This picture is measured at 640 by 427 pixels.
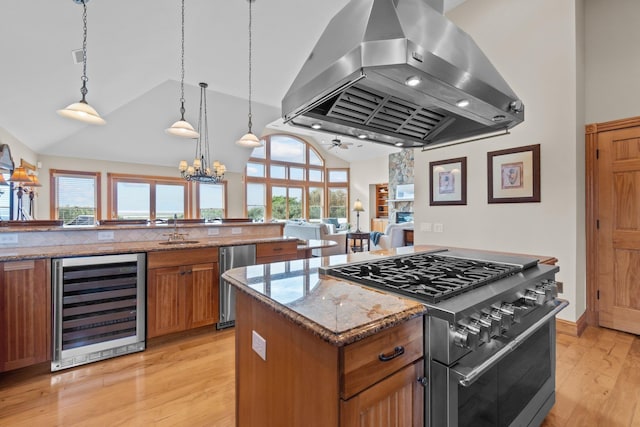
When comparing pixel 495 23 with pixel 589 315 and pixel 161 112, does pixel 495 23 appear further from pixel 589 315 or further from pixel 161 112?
pixel 161 112

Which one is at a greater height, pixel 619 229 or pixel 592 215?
pixel 592 215

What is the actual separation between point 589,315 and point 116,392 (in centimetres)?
436

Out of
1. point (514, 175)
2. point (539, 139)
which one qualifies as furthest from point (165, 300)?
point (539, 139)

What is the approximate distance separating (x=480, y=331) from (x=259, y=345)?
0.84 m

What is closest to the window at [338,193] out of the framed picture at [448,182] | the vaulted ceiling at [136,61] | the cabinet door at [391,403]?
the vaulted ceiling at [136,61]

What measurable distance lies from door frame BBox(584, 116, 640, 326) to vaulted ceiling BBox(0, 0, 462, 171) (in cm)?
218

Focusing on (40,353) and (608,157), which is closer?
(40,353)

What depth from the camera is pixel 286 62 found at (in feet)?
15.0

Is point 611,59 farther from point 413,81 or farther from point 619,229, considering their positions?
point 413,81

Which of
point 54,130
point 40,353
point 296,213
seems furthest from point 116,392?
point 296,213

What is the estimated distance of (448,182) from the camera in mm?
3611

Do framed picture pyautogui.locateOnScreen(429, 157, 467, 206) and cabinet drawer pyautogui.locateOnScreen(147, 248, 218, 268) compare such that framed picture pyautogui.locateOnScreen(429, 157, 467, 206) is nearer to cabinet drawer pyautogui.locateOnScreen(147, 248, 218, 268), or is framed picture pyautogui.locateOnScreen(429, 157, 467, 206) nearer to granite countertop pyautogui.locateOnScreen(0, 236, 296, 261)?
granite countertop pyautogui.locateOnScreen(0, 236, 296, 261)

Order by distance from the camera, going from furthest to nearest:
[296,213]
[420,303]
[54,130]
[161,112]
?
[296,213] < [161,112] < [54,130] < [420,303]

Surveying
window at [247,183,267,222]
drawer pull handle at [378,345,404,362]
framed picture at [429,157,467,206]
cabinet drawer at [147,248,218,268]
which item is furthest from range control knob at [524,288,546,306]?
Answer: window at [247,183,267,222]
